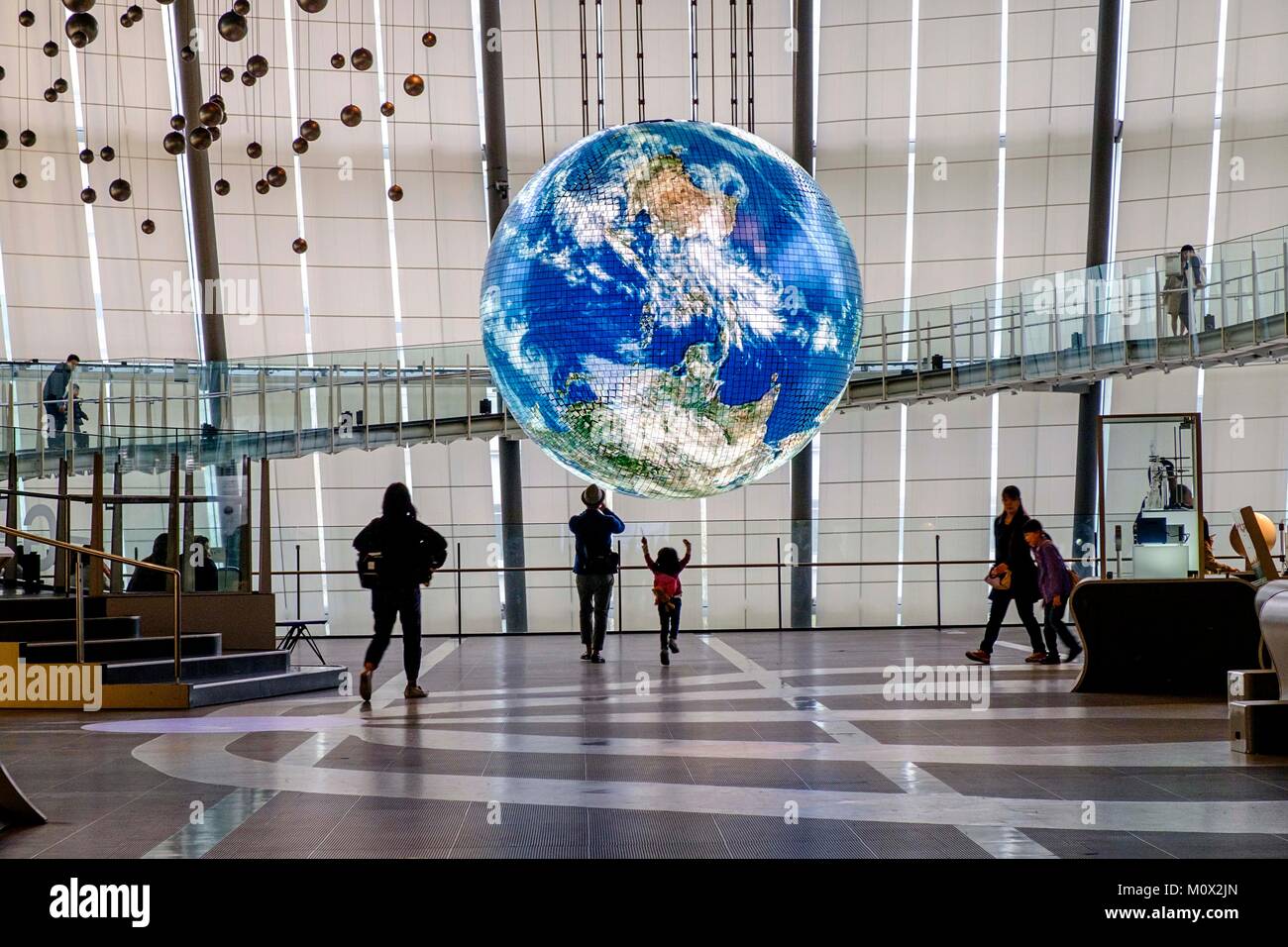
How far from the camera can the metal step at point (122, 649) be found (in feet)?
35.7

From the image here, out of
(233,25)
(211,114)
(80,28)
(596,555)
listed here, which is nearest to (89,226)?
(211,114)

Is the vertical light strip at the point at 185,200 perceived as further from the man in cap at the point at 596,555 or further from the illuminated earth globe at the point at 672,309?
the illuminated earth globe at the point at 672,309

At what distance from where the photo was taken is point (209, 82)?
21.1 m

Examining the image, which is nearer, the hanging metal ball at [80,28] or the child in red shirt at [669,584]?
the hanging metal ball at [80,28]

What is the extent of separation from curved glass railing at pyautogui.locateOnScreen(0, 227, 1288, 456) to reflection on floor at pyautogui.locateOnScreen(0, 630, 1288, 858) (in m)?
7.09

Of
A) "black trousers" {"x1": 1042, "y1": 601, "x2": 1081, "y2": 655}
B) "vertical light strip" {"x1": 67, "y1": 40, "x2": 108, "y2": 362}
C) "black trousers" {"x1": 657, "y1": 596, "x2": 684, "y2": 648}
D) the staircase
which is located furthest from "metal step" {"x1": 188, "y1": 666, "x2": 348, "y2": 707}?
"vertical light strip" {"x1": 67, "y1": 40, "x2": 108, "y2": 362}

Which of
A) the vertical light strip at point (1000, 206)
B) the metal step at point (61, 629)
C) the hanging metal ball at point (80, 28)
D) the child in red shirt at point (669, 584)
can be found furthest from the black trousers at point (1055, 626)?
the vertical light strip at point (1000, 206)

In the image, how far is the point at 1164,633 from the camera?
1024 centimetres

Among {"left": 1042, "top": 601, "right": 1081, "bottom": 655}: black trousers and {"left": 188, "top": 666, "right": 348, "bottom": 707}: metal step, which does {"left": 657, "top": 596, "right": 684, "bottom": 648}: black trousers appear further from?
{"left": 1042, "top": 601, "right": 1081, "bottom": 655}: black trousers

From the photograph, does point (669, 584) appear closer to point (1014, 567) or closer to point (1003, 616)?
point (1003, 616)

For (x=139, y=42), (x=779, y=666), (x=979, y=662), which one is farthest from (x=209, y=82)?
(x=979, y=662)

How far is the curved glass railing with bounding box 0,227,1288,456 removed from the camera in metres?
16.0

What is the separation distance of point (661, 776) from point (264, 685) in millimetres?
5631

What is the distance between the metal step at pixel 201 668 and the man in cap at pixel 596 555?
322cm
